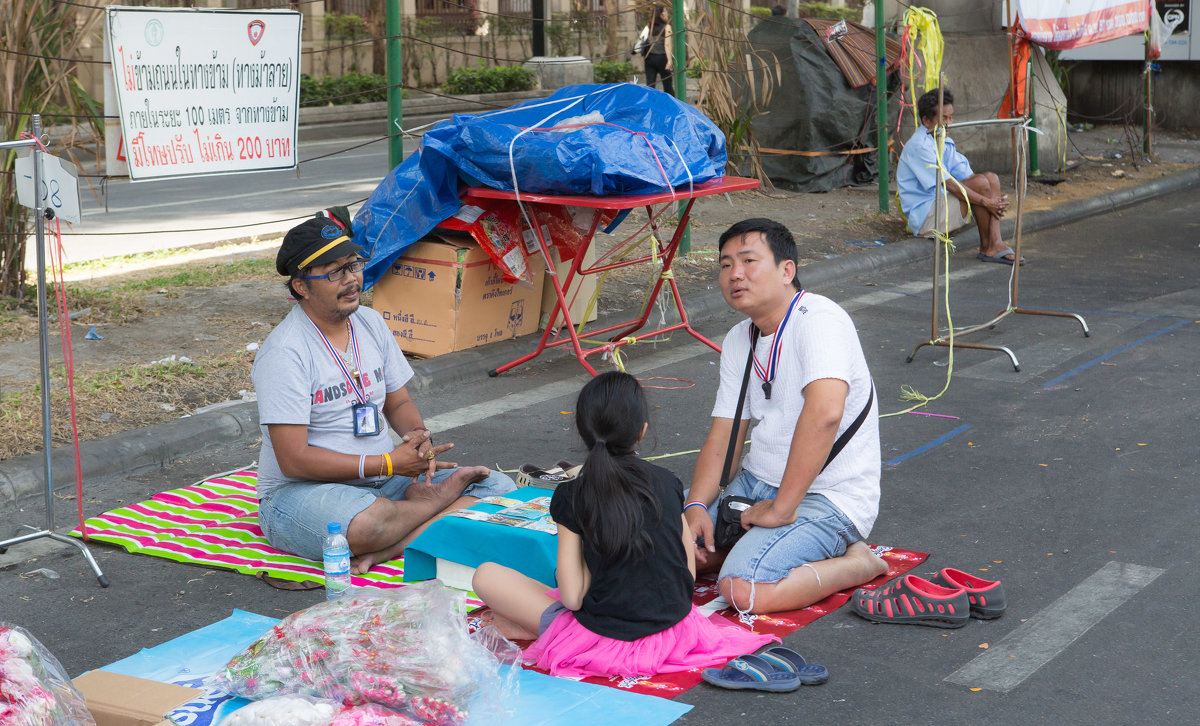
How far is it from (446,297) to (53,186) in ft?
9.61

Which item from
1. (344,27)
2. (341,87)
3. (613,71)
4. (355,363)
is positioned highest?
(344,27)

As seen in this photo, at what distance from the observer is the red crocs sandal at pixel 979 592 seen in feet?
12.4

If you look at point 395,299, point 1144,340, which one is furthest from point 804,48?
point 395,299

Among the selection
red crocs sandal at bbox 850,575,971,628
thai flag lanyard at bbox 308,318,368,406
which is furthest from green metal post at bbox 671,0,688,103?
red crocs sandal at bbox 850,575,971,628

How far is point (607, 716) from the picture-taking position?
3215 millimetres

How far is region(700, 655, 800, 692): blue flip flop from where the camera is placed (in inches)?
132

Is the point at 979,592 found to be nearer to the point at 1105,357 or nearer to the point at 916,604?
the point at 916,604

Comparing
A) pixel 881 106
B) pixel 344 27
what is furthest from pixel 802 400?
pixel 344 27

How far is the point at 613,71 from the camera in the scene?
27.4 meters

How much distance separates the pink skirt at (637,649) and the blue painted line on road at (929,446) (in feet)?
6.68

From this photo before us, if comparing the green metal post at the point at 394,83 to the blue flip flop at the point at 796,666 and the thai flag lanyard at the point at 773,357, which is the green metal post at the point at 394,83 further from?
the blue flip flop at the point at 796,666

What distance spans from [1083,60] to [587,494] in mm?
18562

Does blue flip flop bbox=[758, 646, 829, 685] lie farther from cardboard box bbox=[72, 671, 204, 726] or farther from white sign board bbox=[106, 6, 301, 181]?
white sign board bbox=[106, 6, 301, 181]

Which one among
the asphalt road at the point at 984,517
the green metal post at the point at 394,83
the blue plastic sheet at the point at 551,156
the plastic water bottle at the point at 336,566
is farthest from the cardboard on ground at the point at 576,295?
the plastic water bottle at the point at 336,566
